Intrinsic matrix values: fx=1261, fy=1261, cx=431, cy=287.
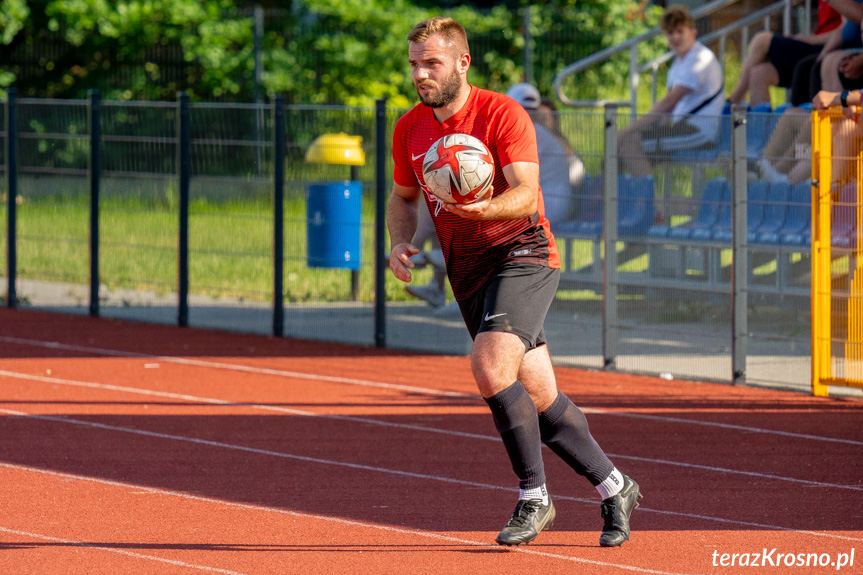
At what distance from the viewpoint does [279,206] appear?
38.5 ft

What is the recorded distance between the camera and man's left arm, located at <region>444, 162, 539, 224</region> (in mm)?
4863

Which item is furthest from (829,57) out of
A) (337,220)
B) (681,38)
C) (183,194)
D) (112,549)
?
(112,549)

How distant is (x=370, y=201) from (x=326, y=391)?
104 inches

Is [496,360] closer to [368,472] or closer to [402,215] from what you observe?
[402,215]

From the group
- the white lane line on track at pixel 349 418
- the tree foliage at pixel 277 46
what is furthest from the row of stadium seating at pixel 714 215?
the tree foliage at pixel 277 46

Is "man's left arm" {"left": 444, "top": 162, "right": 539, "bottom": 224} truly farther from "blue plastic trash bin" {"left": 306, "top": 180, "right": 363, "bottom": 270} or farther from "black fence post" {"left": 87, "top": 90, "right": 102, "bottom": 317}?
"black fence post" {"left": 87, "top": 90, "right": 102, "bottom": 317}

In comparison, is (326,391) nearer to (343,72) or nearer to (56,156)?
A: (56,156)

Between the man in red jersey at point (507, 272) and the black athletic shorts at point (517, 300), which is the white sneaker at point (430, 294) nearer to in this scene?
the man in red jersey at point (507, 272)

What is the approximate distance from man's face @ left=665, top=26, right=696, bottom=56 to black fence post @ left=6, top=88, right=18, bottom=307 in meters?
7.02

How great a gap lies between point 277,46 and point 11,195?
43.4 ft

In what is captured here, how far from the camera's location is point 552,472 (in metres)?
6.77

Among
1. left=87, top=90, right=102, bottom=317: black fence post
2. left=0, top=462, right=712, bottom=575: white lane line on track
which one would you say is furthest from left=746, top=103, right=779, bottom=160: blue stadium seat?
left=87, top=90, right=102, bottom=317: black fence post

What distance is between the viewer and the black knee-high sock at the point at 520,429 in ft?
16.8

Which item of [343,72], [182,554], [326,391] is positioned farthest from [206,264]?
[343,72]
